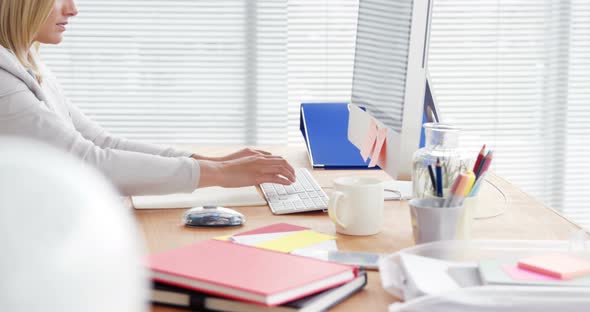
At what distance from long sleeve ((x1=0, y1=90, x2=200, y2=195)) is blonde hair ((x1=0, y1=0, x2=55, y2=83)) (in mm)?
170

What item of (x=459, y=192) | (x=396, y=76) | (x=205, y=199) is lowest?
(x=205, y=199)

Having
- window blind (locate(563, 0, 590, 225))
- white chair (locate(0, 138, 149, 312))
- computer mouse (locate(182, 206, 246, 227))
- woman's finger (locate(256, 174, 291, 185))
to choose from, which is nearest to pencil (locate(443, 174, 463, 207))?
computer mouse (locate(182, 206, 246, 227))

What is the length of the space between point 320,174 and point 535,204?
0.50 metres

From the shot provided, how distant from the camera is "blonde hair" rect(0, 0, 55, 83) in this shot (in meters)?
1.52

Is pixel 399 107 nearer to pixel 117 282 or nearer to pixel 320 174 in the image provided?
pixel 320 174

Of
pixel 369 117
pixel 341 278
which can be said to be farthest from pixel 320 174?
pixel 341 278

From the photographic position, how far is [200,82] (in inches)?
119

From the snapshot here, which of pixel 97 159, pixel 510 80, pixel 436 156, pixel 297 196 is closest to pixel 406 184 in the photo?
pixel 297 196

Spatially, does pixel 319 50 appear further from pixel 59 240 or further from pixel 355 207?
pixel 59 240

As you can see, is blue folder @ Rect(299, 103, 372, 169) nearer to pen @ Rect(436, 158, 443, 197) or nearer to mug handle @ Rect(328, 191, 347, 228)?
mug handle @ Rect(328, 191, 347, 228)

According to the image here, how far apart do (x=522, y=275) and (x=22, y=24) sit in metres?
1.15

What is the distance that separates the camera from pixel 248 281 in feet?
2.62

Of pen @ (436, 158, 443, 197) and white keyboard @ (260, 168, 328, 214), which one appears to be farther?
white keyboard @ (260, 168, 328, 214)

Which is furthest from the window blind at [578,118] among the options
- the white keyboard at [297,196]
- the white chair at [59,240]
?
the white chair at [59,240]
